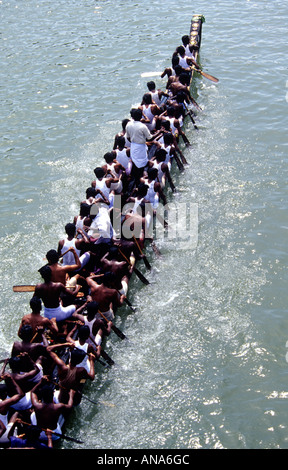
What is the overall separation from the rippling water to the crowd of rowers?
29.0 inches

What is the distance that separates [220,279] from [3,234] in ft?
19.7

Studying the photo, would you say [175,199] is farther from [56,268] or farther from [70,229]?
[56,268]

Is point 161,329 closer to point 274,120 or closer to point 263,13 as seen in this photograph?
point 274,120

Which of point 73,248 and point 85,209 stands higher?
point 85,209

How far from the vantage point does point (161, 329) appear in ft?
36.0

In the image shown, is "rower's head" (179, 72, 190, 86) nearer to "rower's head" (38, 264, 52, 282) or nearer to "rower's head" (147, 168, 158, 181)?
"rower's head" (147, 168, 158, 181)

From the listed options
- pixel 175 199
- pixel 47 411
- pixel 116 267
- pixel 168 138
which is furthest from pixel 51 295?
pixel 168 138

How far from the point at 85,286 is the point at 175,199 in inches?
174

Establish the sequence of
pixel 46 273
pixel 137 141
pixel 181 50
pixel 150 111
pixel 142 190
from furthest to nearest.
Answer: pixel 181 50, pixel 150 111, pixel 137 141, pixel 142 190, pixel 46 273

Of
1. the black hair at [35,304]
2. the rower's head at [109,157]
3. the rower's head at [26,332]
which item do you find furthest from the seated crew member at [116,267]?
the rower's head at [109,157]

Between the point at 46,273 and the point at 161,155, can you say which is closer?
the point at 46,273

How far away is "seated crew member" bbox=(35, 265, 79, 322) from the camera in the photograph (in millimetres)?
9961

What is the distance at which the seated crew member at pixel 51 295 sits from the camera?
9961 millimetres

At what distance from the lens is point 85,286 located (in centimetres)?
1133
